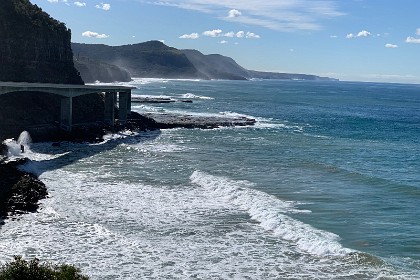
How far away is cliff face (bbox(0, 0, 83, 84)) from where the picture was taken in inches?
2601

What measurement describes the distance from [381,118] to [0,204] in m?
87.5

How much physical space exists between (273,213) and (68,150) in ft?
91.9

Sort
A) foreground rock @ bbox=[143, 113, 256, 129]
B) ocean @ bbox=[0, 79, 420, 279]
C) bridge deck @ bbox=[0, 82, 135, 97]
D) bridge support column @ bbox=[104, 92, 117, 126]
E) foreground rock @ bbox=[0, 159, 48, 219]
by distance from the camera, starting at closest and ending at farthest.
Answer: ocean @ bbox=[0, 79, 420, 279] < foreground rock @ bbox=[0, 159, 48, 219] < bridge deck @ bbox=[0, 82, 135, 97] < bridge support column @ bbox=[104, 92, 117, 126] < foreground rock @ bbox=[143, 113, 256, 129]

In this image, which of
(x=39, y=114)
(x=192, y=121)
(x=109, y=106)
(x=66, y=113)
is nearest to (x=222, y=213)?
(x=66, y=113)

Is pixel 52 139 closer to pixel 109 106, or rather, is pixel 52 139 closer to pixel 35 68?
pixel 109 106

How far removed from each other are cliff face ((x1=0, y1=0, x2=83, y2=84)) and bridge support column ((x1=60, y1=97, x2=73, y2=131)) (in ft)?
33.5

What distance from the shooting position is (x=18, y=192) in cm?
3102

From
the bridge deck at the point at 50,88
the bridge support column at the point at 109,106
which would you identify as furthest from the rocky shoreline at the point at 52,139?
the bridge deck at the point at 50,88

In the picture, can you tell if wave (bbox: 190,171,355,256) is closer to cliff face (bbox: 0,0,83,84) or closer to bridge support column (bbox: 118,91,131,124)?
cliff face (bbox: 0,0,83,84)

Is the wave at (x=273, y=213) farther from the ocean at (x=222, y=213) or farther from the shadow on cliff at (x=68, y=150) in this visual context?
the shadow on cliff at (x=68, y=150)

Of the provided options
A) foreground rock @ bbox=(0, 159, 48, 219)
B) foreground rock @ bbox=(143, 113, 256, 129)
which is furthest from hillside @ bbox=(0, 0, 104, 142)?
foreground rock @ bbox=(0, 159, 48, 219)

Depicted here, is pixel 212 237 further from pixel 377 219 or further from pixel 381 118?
pixel 381 118

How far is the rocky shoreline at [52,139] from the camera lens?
95.9 ft

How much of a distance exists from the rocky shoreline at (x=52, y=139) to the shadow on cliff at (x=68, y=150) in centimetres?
120
